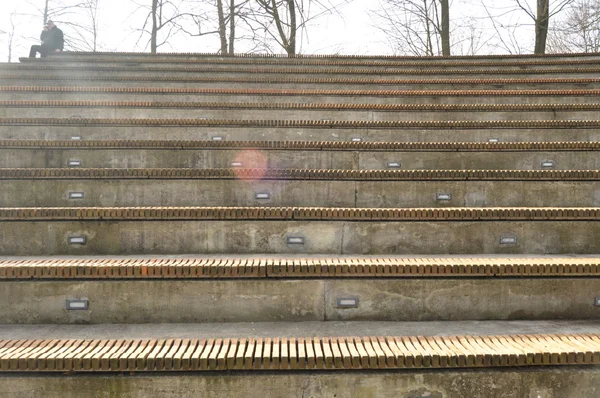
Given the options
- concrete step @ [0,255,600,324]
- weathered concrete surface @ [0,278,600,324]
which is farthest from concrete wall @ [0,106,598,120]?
weathered concrete surface @ [0,278,600,324]

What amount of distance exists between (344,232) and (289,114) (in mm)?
3638

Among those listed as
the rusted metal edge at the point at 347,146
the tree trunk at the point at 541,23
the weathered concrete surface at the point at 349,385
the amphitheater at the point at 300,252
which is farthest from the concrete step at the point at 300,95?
the weathered concrete surface at the point at 349,385

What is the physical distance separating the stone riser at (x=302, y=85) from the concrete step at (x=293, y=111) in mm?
1632

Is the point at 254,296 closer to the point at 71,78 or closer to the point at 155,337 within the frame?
the point at 155,337

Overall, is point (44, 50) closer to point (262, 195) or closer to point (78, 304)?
point (262, 195)

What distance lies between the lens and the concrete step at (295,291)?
3855mm

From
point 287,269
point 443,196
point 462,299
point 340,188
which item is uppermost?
point 340,188

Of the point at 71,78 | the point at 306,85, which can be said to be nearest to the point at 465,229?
the point at 306,85

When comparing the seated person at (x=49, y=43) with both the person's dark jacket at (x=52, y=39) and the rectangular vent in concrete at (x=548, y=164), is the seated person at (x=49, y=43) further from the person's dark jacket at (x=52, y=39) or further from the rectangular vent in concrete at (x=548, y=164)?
the rectangular vent in concrete at (x=548, y=164)

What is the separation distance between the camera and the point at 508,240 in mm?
4758

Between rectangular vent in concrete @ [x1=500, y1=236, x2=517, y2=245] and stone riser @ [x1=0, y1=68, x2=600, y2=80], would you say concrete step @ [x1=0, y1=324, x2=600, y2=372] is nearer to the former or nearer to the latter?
rectangular vent in concrete @ [x1=500, y1=236, x2=517, y2=245]

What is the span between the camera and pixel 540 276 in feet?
13.1

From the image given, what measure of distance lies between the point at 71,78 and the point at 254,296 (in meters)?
7.76

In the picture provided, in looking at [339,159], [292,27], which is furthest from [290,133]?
[292,27]
